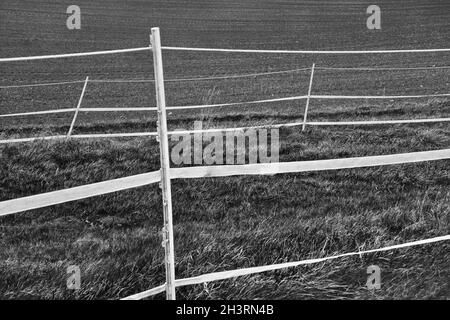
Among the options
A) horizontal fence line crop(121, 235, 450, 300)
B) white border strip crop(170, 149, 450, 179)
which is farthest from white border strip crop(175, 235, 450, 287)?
white border strip crop(170, 149, 450, 179)

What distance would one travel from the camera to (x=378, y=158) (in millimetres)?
4504

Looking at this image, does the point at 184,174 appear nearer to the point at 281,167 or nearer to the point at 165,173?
the point at 165,173

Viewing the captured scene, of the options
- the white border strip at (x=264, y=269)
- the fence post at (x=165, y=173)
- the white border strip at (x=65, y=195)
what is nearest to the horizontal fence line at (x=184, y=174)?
the white border strip at (x=65, y=195)

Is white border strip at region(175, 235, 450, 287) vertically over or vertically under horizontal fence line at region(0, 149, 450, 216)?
under

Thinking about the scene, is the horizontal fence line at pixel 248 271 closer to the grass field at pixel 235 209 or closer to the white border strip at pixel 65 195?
the grass field at pixel 235 209

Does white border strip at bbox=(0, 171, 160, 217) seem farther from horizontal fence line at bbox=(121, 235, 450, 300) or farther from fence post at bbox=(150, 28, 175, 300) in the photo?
horizontal fence line at bbox=(121, 235, 450, 300)

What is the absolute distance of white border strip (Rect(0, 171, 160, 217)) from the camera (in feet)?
10.8

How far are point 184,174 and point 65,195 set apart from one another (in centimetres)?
74

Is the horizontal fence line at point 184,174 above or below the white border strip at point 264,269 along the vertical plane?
above

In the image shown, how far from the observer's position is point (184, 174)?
386 centimetres

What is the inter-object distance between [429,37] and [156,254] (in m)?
18.9

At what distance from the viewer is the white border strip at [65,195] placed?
330 cm

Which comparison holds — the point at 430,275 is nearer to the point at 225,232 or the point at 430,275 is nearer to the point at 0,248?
the point at 225,232

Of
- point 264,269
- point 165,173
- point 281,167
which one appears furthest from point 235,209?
point 165,173
